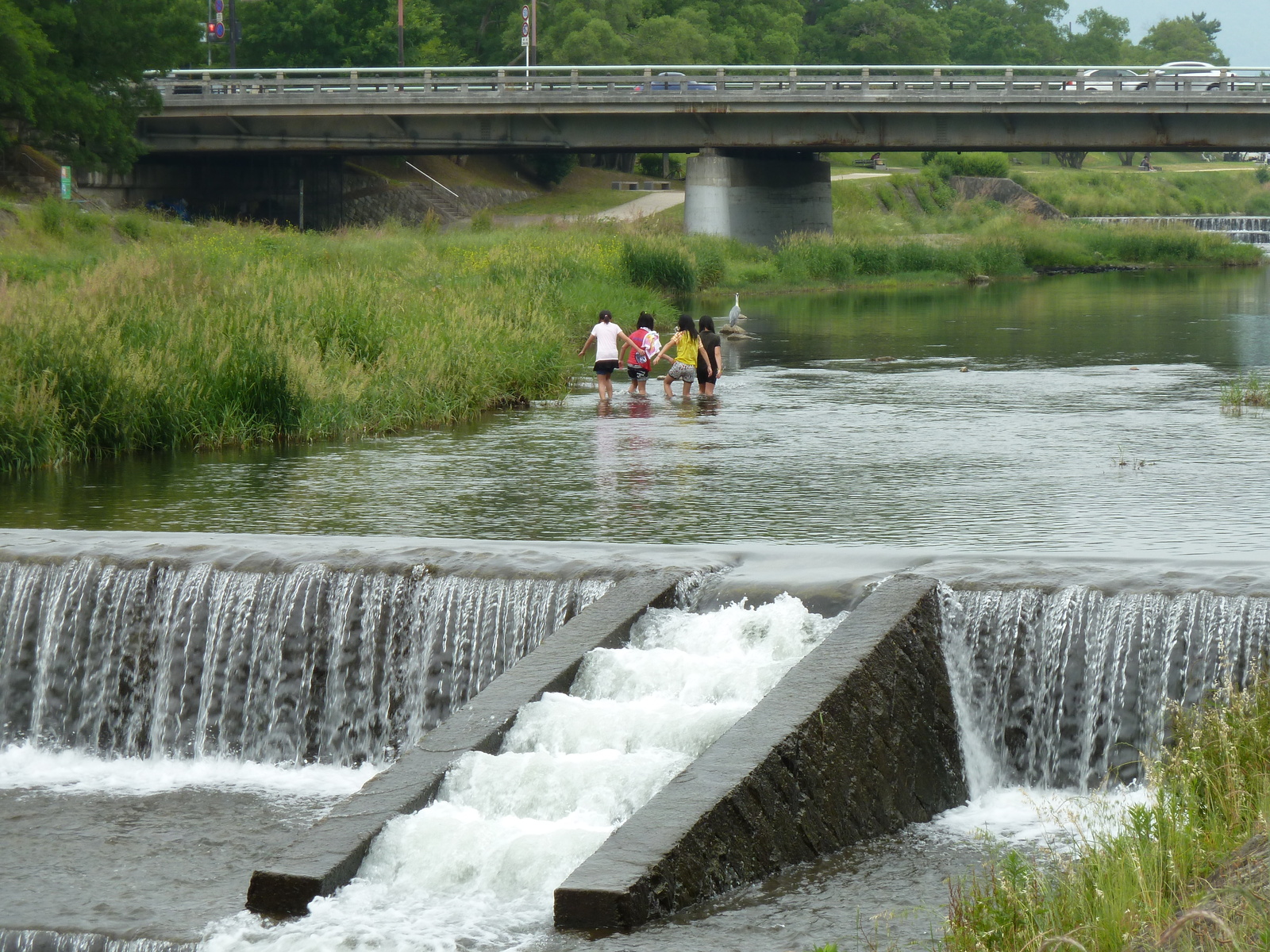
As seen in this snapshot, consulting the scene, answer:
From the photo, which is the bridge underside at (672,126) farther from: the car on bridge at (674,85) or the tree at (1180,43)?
the tree at (1180,43)

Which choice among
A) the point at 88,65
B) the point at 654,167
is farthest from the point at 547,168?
the point at 88,65

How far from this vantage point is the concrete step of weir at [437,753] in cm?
729

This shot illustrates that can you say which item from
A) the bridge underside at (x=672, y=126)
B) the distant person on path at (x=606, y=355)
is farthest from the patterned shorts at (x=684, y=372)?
the bridge underside at (x=672, y=126)

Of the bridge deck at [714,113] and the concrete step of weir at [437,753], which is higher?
the bridge deck at [714,113]

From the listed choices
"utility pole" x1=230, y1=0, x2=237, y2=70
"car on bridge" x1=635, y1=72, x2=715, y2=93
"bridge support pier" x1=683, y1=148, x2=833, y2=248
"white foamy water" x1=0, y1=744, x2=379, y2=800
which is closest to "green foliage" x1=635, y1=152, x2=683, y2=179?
"utility pole" x1=230, y1=0, x2=237, y2=70

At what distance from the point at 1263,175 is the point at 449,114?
75.3 metres

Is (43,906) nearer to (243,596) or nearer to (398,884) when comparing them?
(398,884)

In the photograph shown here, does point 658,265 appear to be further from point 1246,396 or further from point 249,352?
point 249,352

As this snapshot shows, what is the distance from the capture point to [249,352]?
59.9 ft

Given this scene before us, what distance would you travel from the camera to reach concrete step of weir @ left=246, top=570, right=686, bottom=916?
287 inches

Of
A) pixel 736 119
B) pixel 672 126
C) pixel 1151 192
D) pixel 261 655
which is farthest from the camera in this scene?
pixel 1151 192

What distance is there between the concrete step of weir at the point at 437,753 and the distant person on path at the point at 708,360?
42.3 ft

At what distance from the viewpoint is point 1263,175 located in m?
110

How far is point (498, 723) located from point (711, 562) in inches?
102
